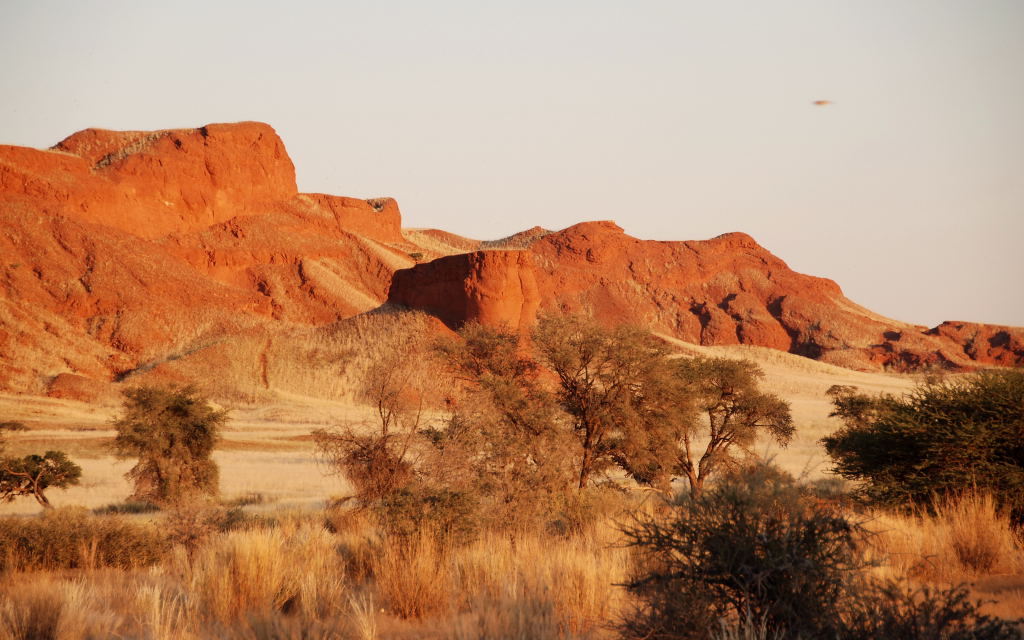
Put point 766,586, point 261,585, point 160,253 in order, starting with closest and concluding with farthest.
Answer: point 766,586 → point 261,585 → point 160,253

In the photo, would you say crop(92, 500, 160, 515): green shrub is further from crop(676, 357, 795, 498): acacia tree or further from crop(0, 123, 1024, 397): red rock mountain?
crop(0, 123, 1024, 397): red rock mountain

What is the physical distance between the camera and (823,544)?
5.03 meters

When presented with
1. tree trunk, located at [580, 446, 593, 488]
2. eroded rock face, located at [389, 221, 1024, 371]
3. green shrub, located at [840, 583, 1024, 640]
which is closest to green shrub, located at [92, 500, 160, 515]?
tree trunk, located at [580, 446, 593, 488]

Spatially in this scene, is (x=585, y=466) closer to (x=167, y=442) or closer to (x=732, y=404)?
(x=732, y=404)

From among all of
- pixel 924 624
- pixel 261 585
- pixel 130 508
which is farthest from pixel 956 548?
pixel 130 508

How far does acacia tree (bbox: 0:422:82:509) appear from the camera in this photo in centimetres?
1950

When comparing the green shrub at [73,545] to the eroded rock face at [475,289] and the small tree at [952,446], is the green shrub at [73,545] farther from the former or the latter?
the eroded rock face at [475,289]

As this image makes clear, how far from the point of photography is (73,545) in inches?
398

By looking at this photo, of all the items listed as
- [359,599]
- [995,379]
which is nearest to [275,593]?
[359,599]

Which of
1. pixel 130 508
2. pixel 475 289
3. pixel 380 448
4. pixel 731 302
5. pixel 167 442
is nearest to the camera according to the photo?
pixel 380 448

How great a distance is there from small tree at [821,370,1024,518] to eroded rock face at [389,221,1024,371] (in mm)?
89830

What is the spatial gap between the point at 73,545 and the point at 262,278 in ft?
301

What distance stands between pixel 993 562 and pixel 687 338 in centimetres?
10916

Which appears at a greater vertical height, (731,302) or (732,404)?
(731,302)
